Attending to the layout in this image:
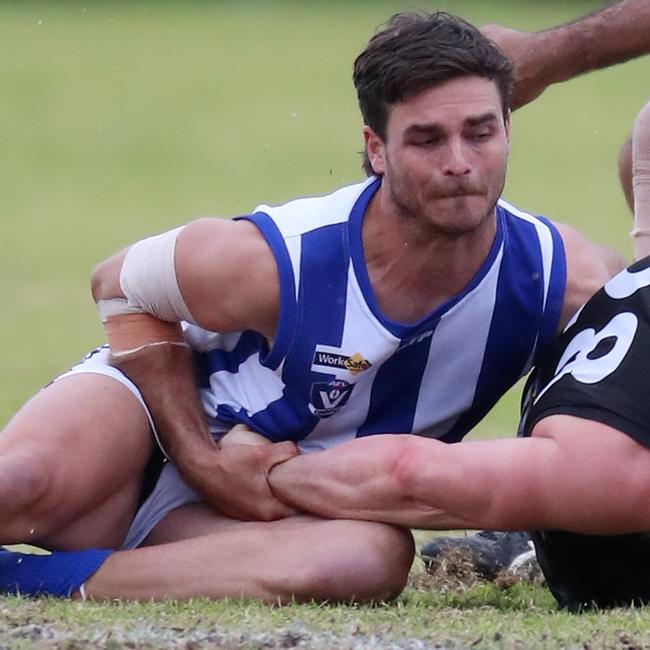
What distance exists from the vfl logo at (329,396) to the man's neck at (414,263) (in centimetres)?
23

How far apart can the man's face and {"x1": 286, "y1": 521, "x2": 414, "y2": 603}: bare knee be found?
808 millimetres

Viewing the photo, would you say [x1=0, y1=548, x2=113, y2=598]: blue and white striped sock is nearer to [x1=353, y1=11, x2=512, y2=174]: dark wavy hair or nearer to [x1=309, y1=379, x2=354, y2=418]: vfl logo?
[x1=309, y1=379, x2=354, y2=418]: vfl logo

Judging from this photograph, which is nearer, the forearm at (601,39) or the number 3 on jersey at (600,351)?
the number 3 on jersey at (600,351)

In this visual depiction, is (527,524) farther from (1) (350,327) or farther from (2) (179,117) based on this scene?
(2) (179,117)

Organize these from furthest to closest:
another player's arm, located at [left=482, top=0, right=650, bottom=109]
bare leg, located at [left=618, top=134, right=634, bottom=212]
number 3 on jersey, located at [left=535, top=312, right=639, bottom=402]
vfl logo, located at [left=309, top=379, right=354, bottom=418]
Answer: bare leg, located at [left=618, top=134, right=634, bottom=212] → another player's arm, located at [left=482, top=0, right=650, bottom=109] → vfl logo, located at [left=309, top=379, right=354, bottom=418] → number 3 on jersey, located at [left=535, top=312, right=639, bottom=402]

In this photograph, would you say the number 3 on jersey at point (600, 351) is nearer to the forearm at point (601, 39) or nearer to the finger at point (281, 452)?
the finger at point (281, 452)

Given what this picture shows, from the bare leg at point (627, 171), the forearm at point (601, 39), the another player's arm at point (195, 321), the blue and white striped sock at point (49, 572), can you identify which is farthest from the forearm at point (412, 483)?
the bare leg at point (627, 171)

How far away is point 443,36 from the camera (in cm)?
486

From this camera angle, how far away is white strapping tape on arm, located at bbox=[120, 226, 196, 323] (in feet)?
16.2

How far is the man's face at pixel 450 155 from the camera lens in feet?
15.3

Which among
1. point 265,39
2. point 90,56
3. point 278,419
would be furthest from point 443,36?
point 265,39

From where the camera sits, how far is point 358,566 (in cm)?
455

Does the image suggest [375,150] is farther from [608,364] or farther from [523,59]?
[608,364]

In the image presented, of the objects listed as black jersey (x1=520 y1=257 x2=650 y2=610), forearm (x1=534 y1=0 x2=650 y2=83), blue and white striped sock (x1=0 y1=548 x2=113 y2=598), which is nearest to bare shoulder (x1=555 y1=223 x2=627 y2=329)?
black jersey (x1=520 y1=257 x2=650 y2=610)
